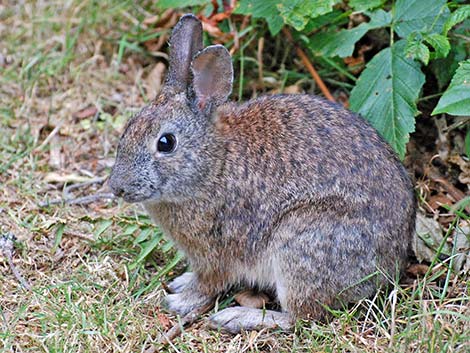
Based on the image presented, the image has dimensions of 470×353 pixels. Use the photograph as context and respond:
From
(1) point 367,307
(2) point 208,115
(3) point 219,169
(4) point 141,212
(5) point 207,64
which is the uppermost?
(5) point 207,64

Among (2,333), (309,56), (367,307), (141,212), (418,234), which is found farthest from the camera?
(309,56)

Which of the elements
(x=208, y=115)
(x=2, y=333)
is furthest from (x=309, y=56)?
(x=2, y=333)

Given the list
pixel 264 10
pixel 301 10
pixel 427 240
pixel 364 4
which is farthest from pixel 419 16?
pixel 427 240

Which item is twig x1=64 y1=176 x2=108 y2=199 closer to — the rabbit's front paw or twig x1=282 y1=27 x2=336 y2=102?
the rabbit's front paw

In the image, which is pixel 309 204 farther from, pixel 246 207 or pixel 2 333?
pixel 2 333

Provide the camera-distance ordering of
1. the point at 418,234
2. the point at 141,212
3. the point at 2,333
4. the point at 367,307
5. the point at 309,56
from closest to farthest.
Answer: the point at 2,333, the point at 367,307, the point at 418,234, the point at 141,212, the point at 309,56

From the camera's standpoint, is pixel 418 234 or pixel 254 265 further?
pixel 418 234

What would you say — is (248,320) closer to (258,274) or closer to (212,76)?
(258,274)

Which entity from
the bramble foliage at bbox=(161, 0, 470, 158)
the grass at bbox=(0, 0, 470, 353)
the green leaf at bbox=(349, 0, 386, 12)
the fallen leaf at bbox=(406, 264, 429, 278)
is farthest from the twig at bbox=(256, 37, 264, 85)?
the fallen leaf at bbox=(406, 264, 429, 278)
